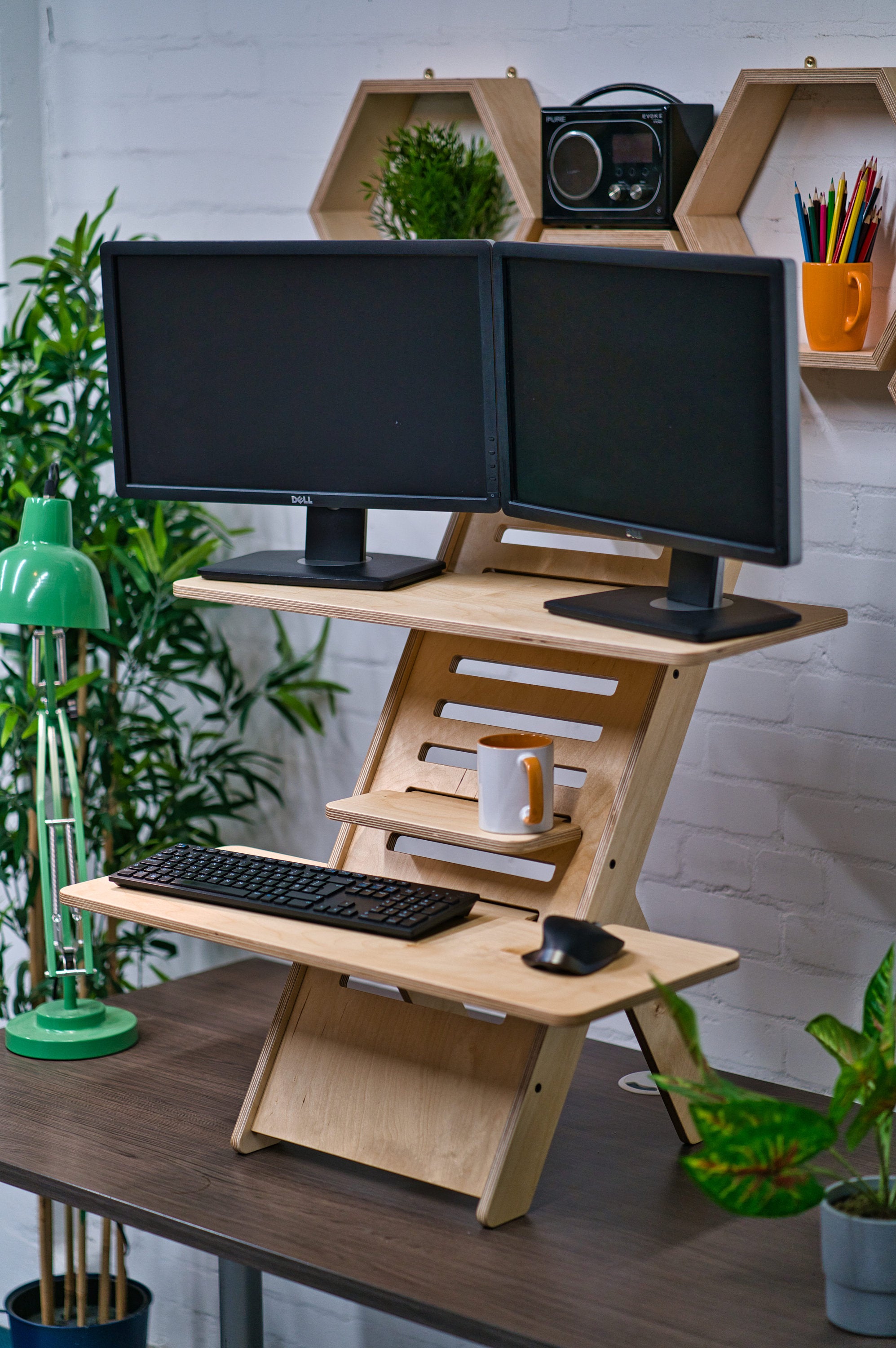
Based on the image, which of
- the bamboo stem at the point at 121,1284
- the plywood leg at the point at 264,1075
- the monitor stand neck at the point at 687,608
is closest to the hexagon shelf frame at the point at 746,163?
the monitor stand neck at the point at 687,608

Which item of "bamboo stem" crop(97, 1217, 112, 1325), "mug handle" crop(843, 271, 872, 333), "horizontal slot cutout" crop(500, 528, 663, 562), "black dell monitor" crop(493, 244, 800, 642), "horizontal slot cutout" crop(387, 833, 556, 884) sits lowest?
"bamboo stem" crop(97, 1217, 112, 1325)

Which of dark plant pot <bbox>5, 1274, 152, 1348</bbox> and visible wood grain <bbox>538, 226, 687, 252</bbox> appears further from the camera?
dark plant pot <bbox>5, 1274, 152, 1348</bbox>

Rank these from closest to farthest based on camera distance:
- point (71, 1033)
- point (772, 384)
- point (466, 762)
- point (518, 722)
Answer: point (772, 384) → point (71, 1033) → point (518, 722) → point (466, 762)

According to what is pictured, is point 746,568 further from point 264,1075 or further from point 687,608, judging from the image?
point 264,1075

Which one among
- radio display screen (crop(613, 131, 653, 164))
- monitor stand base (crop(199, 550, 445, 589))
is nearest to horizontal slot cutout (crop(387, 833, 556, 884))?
monitor stand base (crop(199, 550, 445, 589))

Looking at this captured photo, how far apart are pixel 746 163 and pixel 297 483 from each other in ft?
2.28

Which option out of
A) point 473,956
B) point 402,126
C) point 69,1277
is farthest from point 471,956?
point 402,126

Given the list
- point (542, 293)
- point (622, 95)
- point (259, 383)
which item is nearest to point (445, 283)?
point (542, 293)

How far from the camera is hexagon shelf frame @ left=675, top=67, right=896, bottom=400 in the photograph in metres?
1.87

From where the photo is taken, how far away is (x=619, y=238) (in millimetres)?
2092

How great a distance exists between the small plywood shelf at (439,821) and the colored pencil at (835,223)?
747mm

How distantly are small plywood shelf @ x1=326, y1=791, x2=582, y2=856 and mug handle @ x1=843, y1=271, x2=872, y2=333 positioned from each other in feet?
2.25

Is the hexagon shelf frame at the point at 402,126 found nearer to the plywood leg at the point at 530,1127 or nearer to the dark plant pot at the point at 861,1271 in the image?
the plywood leg at the point at 530,1127

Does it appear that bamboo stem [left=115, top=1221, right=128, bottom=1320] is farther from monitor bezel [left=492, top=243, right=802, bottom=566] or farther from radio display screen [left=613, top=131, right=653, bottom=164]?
radio display screen [left=613, top=131, right=653, bottom=164]
